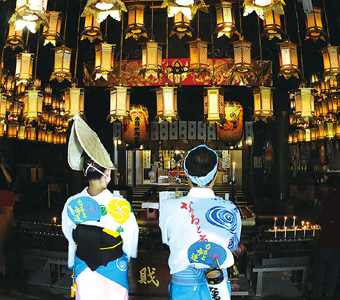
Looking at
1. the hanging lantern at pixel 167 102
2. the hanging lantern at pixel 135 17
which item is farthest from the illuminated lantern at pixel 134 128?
the hanging lantern at pixel 135 17

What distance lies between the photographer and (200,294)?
2.42m

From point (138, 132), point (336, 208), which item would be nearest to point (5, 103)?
point (138, 132)

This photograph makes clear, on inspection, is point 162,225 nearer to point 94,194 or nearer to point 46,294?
point 94,194

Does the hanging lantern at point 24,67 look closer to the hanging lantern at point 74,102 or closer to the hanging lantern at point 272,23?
the hanging lantern at point 74,102

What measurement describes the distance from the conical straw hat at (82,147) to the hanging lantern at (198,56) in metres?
3.75

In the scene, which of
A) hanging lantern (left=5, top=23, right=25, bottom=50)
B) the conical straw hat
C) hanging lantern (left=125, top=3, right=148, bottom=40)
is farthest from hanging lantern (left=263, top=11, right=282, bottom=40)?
hanging lantern (left=5, top=23, right=25, bottom=50)

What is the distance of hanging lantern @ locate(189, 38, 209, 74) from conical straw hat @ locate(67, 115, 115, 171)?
12.3 feet

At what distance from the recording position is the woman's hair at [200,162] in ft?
8.03

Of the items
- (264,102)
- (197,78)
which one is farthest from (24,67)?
(264,102)

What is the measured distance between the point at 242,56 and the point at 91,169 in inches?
167

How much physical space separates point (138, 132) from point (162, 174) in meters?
6.53

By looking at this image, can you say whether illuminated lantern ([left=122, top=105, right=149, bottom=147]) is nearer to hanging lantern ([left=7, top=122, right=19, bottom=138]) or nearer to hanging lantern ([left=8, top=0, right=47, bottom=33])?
hanging lantern ([left=7, top=122, right=19, bottom=138])

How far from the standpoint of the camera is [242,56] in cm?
593

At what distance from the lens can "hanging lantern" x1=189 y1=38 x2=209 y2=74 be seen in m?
6.12
